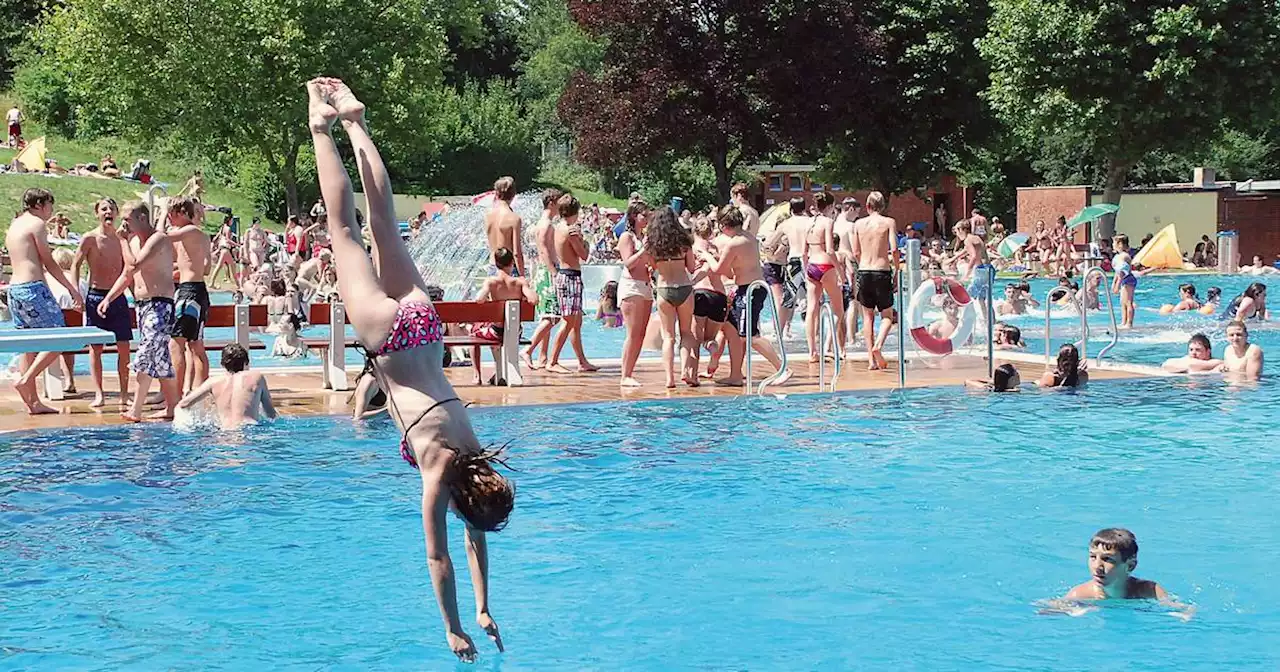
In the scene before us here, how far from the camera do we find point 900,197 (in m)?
51.6

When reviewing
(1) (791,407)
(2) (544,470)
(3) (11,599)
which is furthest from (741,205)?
(3) (11,599)

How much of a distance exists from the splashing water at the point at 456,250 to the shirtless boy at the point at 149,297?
39.9 ft

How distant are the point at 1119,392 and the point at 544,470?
19.4ft

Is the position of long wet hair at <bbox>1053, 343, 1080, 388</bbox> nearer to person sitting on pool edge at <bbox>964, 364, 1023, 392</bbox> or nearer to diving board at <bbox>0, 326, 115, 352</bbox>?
person sitting on pool edge at <bbox>964, 364, 1023, 392</bbox>

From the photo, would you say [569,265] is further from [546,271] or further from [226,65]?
[226,65]

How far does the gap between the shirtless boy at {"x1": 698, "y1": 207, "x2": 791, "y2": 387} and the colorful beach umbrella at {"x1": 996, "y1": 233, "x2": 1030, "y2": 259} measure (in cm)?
2003

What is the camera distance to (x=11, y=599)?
6766 millimetres

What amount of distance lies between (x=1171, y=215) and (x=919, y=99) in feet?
25.9

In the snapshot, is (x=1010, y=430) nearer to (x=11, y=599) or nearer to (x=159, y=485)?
(x=159, y=485)

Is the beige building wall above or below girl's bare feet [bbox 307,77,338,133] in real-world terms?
above

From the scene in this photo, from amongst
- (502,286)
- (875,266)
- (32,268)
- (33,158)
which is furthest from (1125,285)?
(33,158)

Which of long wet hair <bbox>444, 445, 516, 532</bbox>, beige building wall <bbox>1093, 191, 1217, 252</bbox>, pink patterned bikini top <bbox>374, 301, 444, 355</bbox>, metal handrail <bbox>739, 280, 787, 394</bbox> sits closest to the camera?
long wet hair <bbox>444, 445, 516, 532</bbox>

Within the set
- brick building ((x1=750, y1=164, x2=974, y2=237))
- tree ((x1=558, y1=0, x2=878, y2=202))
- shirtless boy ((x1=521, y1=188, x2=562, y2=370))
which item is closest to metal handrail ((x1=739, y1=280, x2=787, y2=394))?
shirtless boy ((x1=521, y1=188, x2=562, y2=370))

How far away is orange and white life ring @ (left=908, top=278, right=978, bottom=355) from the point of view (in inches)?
511
